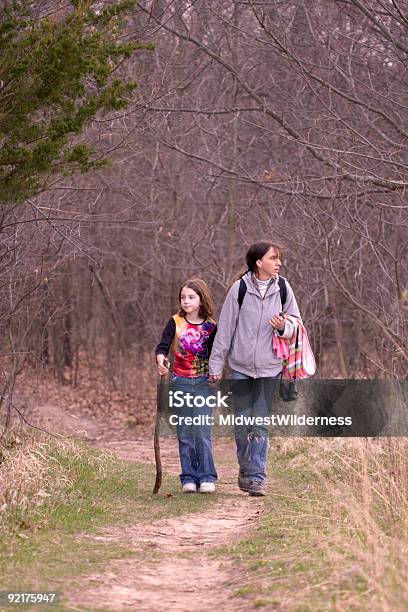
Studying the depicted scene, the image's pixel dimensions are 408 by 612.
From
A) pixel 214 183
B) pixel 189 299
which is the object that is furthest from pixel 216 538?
pixel 214 183

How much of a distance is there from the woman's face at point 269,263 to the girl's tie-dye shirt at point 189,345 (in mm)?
626

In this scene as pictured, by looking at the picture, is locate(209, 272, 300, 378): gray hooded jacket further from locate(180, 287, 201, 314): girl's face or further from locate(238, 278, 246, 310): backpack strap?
locate(180, 287, 201, 314): girl's face

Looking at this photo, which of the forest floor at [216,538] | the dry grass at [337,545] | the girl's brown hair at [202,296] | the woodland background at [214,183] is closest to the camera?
the dry grass at [337,545]

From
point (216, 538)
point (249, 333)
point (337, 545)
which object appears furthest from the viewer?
point (249, 333)

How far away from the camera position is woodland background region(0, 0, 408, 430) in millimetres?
9250

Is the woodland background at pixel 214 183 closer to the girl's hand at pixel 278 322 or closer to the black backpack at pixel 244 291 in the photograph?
the girl's hand at pixel 278 322

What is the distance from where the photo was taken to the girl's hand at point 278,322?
7.77 metres

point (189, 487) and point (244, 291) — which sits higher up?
point (244, 291)

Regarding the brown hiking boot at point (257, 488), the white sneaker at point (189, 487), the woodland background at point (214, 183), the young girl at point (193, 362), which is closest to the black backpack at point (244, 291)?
the young girl at point (193, 362)

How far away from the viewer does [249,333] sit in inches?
310

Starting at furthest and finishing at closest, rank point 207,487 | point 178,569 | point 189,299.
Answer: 1. point 207,487
2. point 189,299
3. point 178,569

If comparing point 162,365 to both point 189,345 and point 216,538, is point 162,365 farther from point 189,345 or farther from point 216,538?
point 216,538

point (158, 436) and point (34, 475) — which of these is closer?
point (34, 475)

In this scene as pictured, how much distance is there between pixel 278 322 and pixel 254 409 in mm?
705
